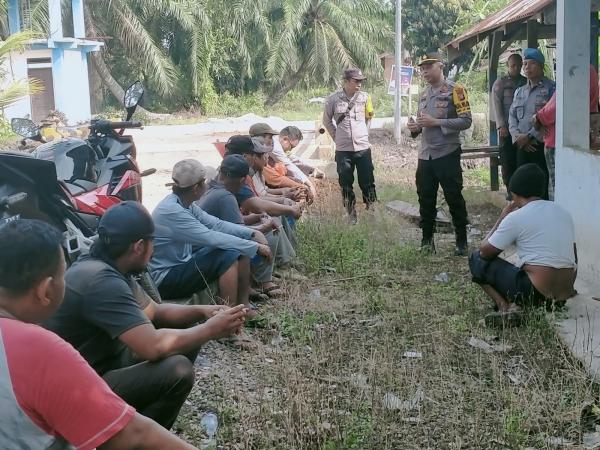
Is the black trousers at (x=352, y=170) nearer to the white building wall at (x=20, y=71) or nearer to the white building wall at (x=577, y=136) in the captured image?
the white building wall at (x=577, y=136)

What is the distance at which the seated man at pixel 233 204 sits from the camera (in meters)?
6.18

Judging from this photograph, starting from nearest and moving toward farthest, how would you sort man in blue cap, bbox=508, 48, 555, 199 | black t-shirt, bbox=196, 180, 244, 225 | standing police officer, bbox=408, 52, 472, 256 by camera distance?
black t-shirt, bbox=196, 180, 244, 225 < standing police officer, bbox=408, 52, 472, 256 < man in blue cap, bbox=508, 48, 555, 199

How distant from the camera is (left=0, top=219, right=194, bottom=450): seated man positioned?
215cm

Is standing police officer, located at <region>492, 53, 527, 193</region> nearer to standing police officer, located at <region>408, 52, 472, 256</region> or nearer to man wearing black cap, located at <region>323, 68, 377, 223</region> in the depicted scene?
man wearing black cap, located at <region>323, 68, 377, 223</region>

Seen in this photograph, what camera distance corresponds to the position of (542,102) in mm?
8453

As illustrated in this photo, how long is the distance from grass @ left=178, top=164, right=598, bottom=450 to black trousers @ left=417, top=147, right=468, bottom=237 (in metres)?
1.06

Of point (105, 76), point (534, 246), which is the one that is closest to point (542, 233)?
point (534, 246)

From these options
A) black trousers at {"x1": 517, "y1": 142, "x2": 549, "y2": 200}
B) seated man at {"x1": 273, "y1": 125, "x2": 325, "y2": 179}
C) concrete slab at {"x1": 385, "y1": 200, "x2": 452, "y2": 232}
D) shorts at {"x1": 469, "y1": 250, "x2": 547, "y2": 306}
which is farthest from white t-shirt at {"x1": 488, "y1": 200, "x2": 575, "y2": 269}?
concrete slab at {"x1": 385, "y1": 200, "x2": 452, "y2": 232}

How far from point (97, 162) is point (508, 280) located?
3.53 metres

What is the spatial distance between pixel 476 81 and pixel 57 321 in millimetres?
32345

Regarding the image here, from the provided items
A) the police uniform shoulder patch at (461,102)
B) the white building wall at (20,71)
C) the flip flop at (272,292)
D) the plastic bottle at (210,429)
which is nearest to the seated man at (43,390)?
the plastic bottle at (210,429)

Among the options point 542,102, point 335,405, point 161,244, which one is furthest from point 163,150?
point 335,405

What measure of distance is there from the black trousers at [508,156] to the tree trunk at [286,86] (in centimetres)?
2916

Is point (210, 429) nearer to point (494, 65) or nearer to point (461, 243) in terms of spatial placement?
point (461, 243)
